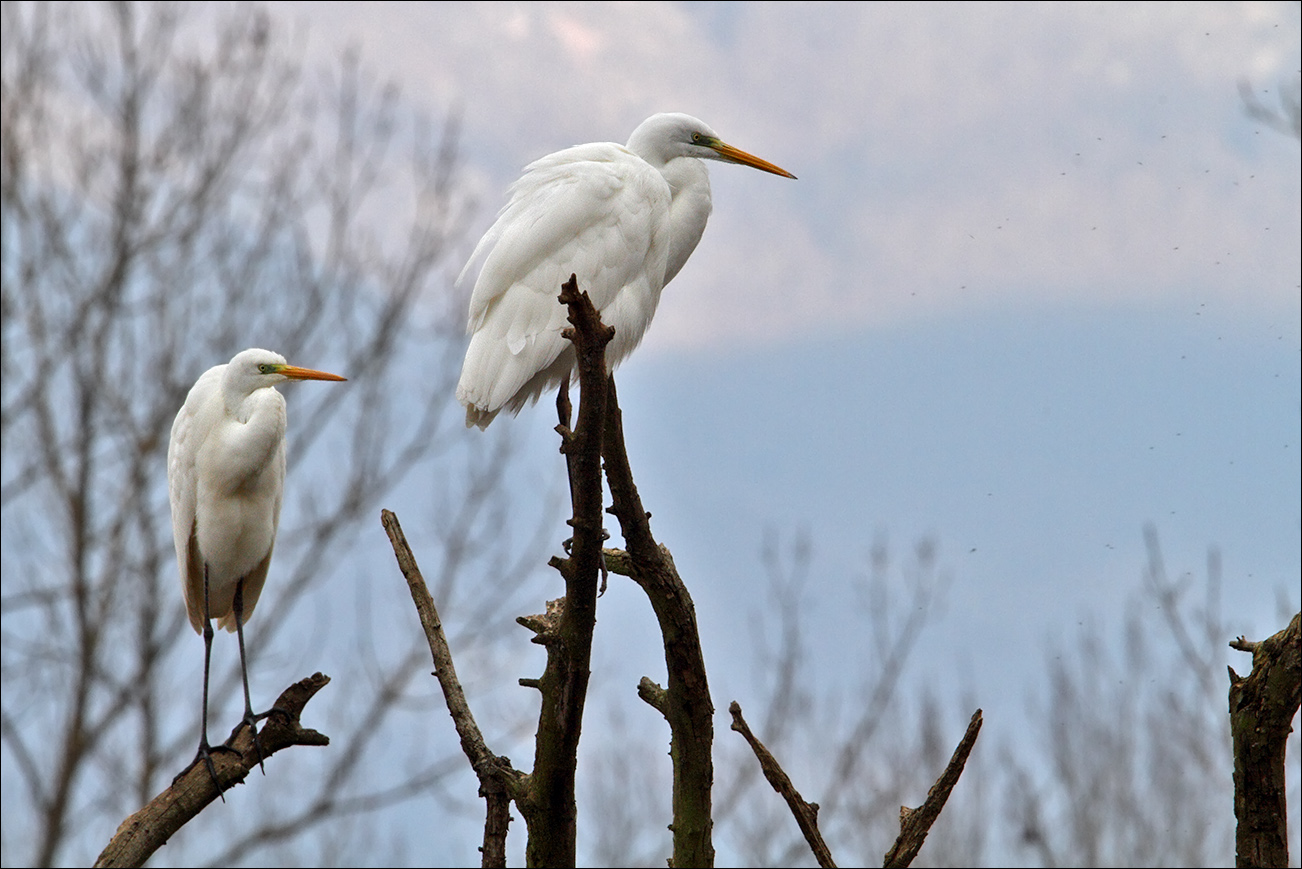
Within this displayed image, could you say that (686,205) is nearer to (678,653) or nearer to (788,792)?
(678,653)

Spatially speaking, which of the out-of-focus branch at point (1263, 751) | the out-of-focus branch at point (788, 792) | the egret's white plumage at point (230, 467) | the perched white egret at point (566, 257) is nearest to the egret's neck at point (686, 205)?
the perched white egret at point (566, 257)

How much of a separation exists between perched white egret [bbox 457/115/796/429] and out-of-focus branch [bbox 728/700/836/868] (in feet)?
4.21

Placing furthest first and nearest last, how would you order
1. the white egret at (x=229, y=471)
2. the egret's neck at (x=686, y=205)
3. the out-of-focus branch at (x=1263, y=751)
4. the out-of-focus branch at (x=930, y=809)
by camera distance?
1. the white egret at (x=229, y=471)
2. the egret's neck at (x=686, y=205)
3. the out-of-focus branch at (x=930, y=809)
4. the out-of-focus branch at (x=1263, y=751)

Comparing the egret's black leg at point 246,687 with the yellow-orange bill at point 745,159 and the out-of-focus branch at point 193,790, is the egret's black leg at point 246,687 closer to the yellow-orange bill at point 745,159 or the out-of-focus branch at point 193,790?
the out-of-focus branch at point 193,790

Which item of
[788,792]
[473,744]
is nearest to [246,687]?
[473,744]

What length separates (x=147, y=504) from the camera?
8.34 m

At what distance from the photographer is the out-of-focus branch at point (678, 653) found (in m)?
3.58

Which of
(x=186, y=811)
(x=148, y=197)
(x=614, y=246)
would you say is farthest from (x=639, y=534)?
(x=148, y=197)

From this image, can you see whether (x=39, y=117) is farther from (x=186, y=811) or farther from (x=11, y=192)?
(x=186, y=811)

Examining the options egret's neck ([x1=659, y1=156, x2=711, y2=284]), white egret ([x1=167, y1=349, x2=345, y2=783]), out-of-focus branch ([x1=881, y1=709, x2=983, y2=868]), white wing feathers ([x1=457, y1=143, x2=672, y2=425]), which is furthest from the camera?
white egret ([x1=167, y1=349, x2=345, y2=783])

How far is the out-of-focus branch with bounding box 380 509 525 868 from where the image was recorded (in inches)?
133

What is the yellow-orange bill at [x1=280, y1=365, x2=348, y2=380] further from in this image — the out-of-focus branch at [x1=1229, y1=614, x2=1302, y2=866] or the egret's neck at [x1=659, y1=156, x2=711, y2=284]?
the out-of-focus branch at [x1=1229, y1=614, x2=1302, y2=866]

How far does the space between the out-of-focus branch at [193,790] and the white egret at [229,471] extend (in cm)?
70

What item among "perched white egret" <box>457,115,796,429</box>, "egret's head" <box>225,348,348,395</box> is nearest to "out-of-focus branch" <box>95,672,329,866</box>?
"perched white egret" <box>457,115,796,429</box>
